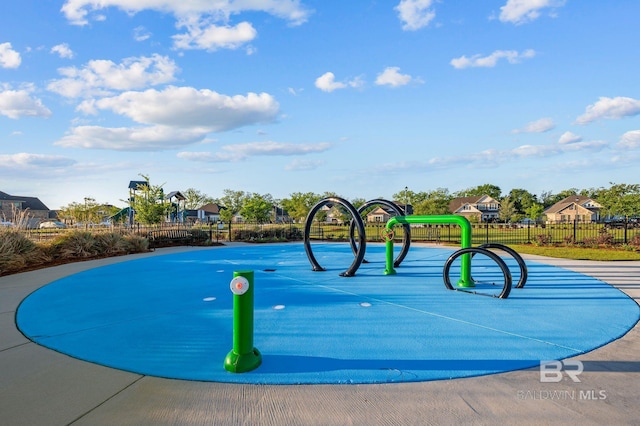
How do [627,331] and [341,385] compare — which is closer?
[341,385]

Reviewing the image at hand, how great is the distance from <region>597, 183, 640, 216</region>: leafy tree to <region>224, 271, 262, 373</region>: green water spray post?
36582mm

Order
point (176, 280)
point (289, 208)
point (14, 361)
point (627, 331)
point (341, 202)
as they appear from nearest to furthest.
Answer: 1. point (14, 361)
2. point (627, 331)
3. point (176, 280)
4. point (341, 202)
5. point (289, 208)

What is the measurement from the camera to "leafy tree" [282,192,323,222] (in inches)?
2596

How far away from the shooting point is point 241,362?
379 cm

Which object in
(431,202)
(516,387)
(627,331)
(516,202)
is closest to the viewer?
(516,387)

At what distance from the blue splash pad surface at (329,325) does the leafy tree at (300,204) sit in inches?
2220

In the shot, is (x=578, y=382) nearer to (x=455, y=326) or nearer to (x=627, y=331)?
(x=455, y=326)

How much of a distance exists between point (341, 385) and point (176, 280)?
6892 mm

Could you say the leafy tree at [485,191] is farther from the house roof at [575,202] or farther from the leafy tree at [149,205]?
the leafy tree at [149,205]

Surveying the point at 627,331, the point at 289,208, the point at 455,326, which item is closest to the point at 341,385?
the point at 455,326

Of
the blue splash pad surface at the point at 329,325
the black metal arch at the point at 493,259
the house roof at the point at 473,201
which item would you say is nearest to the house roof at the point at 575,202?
the house roof at the point at 473,201

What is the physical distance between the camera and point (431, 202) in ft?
208

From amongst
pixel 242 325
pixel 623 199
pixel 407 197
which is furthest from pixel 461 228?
pixel 407 197

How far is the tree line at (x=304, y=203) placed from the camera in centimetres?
2336
